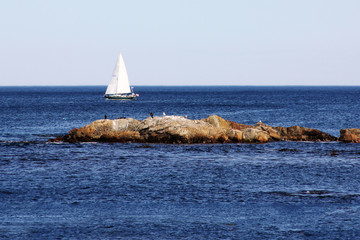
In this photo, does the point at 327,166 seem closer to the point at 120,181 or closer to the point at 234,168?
the point at 234,168

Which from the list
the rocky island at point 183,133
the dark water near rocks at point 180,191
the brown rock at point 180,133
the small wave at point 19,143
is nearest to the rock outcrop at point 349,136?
the rocky island at point 183,133

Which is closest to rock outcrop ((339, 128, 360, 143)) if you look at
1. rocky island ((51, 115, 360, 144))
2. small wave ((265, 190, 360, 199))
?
rocky island ((51, 115, 360, 144))

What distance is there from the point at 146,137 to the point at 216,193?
26905 millimetres

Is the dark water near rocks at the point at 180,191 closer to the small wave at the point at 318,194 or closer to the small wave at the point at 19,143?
the small wave at the point at 318,194

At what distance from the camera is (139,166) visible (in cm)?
4503
